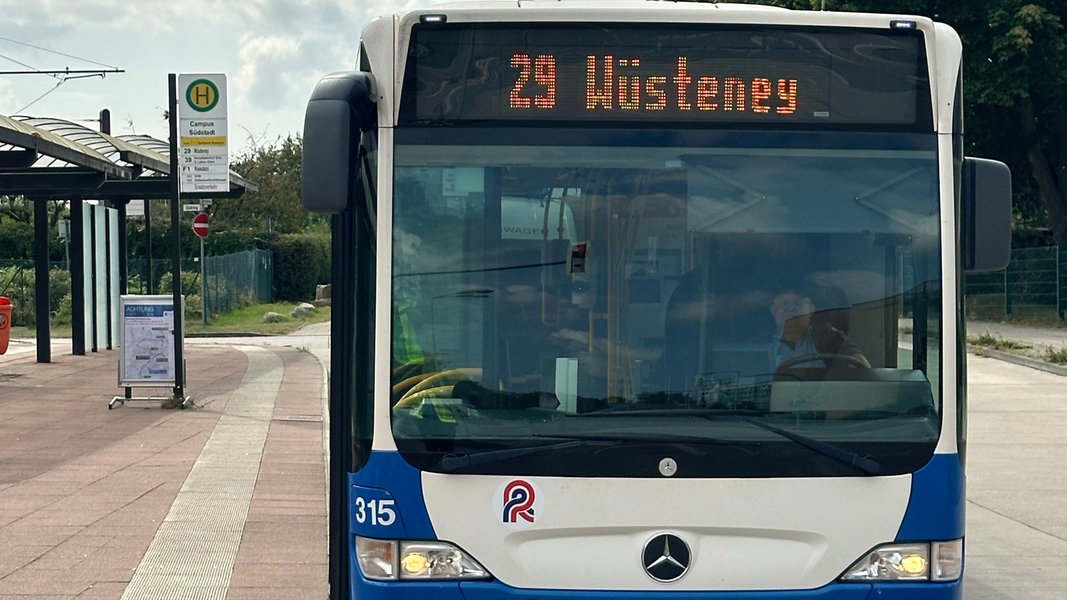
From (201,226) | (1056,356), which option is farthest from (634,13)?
(201,226)

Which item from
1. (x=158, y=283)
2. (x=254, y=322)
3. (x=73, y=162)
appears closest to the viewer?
(x=73, y=162)

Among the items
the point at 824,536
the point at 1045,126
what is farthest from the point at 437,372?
the point at 1045,126

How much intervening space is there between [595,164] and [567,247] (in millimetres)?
302

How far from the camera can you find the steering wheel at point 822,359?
15.5 feet

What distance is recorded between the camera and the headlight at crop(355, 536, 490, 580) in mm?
4582

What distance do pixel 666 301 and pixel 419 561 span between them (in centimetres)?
120

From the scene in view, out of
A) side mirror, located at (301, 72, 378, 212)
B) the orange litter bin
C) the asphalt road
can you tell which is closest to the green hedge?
the orange litter bin

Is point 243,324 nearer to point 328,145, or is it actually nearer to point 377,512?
point 377,512

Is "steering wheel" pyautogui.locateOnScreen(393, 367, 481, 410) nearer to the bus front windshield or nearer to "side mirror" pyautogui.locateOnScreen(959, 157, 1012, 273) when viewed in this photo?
the bus front windshield

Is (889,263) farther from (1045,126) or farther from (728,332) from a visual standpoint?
(1045,126)

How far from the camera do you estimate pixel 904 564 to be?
462cm

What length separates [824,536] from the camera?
4598mm

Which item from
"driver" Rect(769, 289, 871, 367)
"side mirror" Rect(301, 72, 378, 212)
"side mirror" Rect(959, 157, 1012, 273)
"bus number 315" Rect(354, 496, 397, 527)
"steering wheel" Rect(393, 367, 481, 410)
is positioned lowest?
"bus number 315" Rect(354, 496, 397, 527)

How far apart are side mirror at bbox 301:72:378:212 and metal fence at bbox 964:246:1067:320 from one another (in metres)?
29.7
